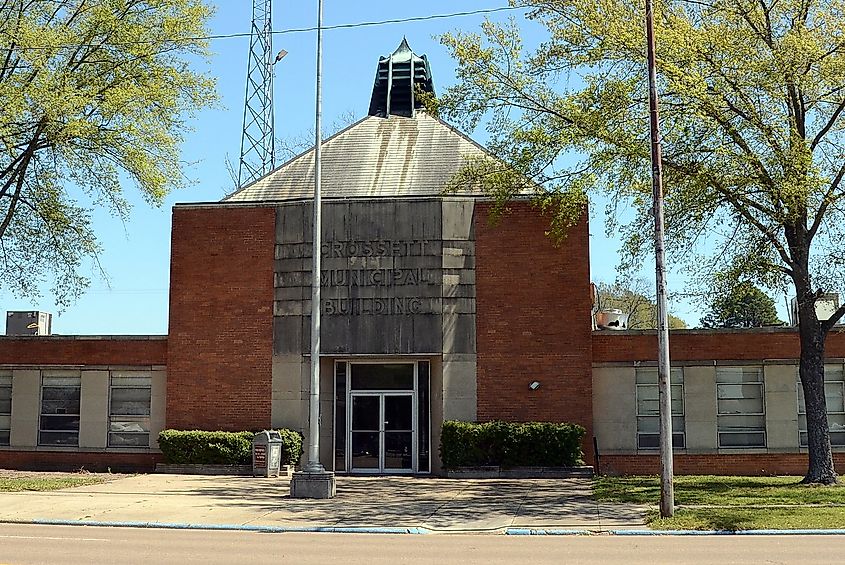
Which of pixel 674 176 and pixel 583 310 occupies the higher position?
pixel 674 176

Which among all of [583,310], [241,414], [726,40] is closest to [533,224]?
[583,310]

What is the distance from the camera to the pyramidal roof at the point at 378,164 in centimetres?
3081

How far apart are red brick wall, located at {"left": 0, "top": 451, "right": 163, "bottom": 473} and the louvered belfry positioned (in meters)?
A: 14.7

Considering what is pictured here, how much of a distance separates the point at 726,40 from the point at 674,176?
3.34 metres

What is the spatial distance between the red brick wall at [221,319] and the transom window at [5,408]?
5537 mm

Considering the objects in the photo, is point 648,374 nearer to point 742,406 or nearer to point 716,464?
point 742,406

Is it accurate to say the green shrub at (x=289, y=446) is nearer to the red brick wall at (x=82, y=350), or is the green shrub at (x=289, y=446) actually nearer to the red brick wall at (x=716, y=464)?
the red brick wall at (x=82, y=350)

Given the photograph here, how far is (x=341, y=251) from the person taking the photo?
28500mm

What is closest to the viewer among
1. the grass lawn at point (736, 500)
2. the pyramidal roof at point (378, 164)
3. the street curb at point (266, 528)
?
the grass lawn at point (736, 500)

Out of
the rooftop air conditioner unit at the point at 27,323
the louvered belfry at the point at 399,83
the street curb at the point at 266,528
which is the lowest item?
the street curb at the point at 266,528

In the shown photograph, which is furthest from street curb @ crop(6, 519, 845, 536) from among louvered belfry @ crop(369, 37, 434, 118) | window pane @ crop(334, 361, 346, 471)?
louvered belfry @ crop(369, 37, 434, 118)

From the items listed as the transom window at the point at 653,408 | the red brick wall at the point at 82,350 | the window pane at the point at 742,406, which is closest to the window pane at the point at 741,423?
the window pane at the point at 742,406

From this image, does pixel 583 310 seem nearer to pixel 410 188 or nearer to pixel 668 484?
pixel 410 188

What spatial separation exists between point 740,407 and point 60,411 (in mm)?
20382
